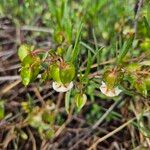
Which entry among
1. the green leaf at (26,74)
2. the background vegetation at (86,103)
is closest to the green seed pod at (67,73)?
the green leaf at (26,74)

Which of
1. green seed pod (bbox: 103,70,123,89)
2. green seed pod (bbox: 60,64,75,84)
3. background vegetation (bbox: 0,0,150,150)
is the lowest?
background vegetation (bbox: 0,0,150,150)

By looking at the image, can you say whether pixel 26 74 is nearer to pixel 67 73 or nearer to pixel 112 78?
pixel 67 73

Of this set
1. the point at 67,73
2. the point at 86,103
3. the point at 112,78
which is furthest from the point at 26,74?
the point at 86,103

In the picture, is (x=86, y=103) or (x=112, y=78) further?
(x=86, y=103)

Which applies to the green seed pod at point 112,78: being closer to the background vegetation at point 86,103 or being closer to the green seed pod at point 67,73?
the green seed pod at point 67,73

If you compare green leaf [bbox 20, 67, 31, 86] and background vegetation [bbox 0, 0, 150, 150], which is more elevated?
green leaf [bbox 20, 67, 31, 86]

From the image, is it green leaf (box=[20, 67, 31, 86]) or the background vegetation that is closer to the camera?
green leaf (box=[20, 67, 31, 86])

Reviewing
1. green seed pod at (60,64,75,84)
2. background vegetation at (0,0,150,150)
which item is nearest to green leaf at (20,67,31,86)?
green seed pod at (60,64,75,84)

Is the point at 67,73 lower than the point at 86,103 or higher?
higher

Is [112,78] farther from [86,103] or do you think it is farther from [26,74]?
[86,103]

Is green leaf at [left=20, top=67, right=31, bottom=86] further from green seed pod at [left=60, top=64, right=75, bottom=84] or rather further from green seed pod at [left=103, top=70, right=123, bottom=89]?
green seed pod at [left=103, top=70, right=123, bottom=89]
